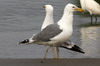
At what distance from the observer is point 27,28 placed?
663 inches

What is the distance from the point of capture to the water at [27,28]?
12305 mm

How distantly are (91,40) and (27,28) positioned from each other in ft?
10.1

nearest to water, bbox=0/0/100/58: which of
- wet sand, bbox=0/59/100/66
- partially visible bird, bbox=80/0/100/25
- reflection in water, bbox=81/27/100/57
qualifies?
reflection in water, bbox=81/27/100/57

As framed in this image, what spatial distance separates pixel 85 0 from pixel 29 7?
343cm

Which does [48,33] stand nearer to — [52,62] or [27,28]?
[52,62]

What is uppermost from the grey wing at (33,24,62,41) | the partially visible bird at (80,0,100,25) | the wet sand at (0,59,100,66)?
the grey wing at (33,24,62,41)

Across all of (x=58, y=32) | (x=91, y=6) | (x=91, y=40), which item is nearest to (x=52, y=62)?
(x=58, y=32)

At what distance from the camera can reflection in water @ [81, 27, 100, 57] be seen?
12609mm

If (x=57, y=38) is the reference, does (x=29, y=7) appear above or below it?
below

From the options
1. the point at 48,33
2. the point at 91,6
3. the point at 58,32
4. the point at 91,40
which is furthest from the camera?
the point at 91,6

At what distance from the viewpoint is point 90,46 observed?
531 inches

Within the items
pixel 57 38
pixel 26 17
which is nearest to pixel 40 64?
pixel 57 38

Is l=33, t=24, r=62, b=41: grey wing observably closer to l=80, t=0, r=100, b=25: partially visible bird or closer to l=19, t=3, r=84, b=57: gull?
l=19, t=3, r=84, b=57: gull

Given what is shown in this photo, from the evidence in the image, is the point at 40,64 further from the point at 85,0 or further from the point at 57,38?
the point at 85,0
